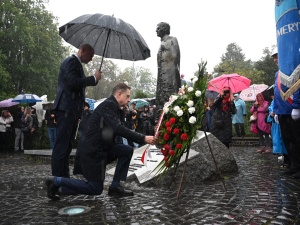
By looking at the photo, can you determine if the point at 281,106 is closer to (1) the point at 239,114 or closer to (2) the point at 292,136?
(2) the point at 292,136

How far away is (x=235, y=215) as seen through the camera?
3629mm

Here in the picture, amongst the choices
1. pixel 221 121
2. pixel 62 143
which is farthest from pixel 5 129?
pixel 62 143

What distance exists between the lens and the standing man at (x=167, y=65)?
24.9 ft

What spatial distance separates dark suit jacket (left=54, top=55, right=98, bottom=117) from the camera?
4910 millimetres

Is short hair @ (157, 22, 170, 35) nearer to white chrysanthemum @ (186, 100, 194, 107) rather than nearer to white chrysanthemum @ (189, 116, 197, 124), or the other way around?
white chrysanthemum @ (186, 100, 194, 107)

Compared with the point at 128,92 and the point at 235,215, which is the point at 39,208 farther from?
the point at 235,215

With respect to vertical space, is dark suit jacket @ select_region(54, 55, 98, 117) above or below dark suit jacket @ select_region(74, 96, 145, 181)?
above

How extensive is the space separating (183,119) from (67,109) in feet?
5.72

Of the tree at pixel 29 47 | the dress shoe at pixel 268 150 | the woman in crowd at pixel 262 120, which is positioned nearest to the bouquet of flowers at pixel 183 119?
the woman in crowd at pixel 262 120

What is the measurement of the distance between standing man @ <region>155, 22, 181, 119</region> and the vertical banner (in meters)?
2.73

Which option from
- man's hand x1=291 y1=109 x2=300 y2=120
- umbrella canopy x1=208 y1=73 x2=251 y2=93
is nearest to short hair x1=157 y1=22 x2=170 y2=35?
umbrella canopy x1=208 y1=73 x2=251 y2=93

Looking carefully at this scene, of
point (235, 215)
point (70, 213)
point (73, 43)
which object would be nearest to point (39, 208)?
point (70, 213)

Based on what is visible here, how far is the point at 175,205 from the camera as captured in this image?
4.12 m

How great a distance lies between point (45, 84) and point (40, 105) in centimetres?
1934
